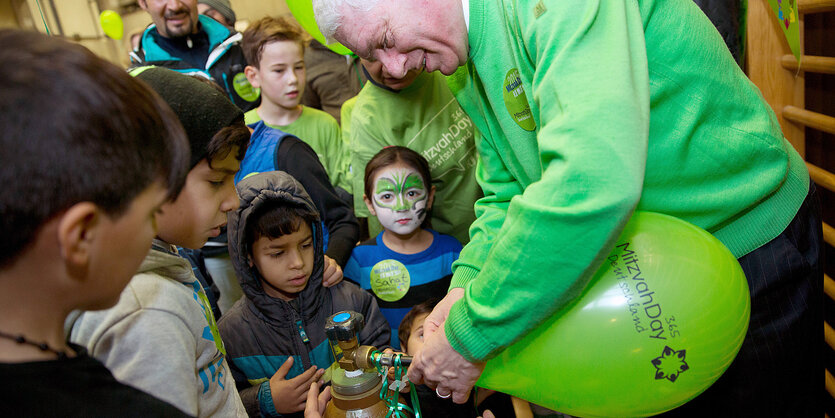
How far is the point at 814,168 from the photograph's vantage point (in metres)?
1.73

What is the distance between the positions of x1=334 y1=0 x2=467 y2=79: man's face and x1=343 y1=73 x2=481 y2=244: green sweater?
0.92m

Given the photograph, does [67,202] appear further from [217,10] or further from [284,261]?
[217,10]

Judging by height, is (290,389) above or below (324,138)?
below

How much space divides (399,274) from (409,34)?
3.61ft

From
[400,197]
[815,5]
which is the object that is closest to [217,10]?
→ [400,197]

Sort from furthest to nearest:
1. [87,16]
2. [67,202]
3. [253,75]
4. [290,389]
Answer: [87,16], [253,75], [290,389], [67,202]

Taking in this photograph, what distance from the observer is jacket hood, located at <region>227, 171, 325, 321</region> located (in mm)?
1557

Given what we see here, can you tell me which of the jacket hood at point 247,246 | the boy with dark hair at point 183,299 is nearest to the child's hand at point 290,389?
the jacket hood at point 247,246

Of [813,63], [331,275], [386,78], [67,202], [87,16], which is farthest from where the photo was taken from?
[87,16]

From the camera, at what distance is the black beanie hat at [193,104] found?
1.04 m

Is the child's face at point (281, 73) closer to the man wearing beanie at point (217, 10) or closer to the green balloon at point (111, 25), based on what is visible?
the man wearing beanie at point (217, 10)

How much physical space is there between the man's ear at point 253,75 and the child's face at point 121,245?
199 centimetres

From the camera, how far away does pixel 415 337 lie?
1.61 metres

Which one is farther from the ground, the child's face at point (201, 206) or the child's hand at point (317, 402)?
the child's face at point (201, 206)
